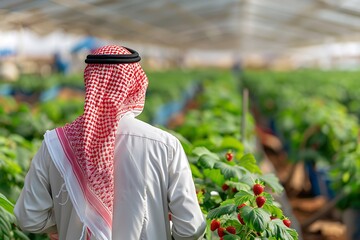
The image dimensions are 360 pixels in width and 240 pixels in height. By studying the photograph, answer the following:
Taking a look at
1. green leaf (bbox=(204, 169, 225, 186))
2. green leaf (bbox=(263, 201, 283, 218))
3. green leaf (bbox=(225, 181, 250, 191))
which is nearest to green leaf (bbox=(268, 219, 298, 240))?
green leaf (bbox=(263, 201, 283, 218))

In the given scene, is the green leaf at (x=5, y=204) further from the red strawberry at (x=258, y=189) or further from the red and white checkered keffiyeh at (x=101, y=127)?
the red strawberry at (x=258, y=189)

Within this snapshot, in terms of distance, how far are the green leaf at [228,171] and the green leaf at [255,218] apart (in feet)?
1.70

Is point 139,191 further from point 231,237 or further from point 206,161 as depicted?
point 206,161

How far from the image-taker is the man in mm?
2402

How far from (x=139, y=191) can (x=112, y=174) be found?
0.13m

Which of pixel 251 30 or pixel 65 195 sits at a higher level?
pixel 65 195

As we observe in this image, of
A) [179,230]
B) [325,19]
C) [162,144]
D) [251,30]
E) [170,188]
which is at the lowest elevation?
[251,30]

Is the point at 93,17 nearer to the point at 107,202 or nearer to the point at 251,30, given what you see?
the point at 251,30

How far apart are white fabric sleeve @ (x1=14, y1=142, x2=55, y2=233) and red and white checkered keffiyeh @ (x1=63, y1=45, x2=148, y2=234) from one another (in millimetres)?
139

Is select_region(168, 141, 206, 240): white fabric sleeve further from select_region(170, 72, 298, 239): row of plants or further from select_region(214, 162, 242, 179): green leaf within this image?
select_region(214, 162, 242, 179): green leaf

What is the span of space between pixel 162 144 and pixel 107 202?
0.32 meters

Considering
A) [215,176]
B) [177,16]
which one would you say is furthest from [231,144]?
[177,16]

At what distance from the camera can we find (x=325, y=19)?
723 inches

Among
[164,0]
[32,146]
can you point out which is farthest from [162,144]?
[164,0]
